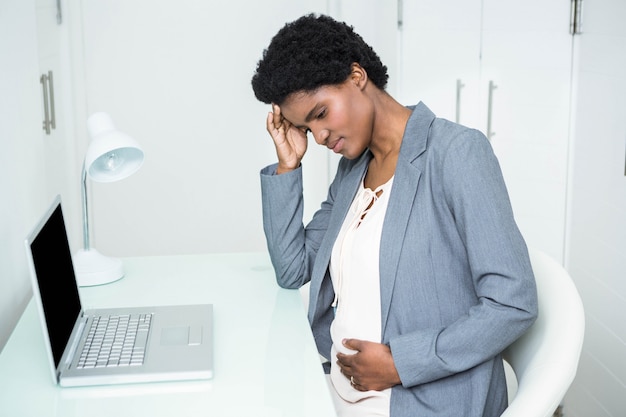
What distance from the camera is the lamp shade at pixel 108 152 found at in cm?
178

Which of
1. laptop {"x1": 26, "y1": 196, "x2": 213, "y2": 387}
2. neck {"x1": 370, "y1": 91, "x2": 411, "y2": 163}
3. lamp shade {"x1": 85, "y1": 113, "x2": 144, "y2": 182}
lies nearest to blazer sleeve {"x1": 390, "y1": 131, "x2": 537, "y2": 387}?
neck {"x1": 370, "y1": 91, "x2": 411, "y2": 163}

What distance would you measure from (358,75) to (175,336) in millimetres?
598

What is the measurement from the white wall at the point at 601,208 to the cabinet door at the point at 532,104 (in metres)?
0.07

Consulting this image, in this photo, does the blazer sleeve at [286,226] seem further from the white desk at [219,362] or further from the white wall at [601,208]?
the white wall at [601,208]

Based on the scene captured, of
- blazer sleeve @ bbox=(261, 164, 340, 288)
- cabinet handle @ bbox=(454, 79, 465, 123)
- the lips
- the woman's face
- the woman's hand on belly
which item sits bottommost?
the woman's hand on belly

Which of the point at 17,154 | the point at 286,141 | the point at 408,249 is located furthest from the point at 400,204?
the point at 17,154

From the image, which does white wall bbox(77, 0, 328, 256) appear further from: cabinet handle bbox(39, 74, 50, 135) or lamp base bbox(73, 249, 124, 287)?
lamp base bbox(73, 249, 124, 287)

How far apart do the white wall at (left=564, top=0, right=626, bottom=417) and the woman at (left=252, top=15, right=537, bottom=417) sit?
982 mm

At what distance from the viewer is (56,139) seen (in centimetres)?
295

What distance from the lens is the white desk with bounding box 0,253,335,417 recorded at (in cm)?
130

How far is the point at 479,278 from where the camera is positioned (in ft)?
4.70

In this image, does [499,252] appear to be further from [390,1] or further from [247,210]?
[247,210]

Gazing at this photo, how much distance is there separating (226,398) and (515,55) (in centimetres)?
197

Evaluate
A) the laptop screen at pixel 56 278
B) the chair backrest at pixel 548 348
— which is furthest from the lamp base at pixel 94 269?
the chair backrest at pixel 548 348
